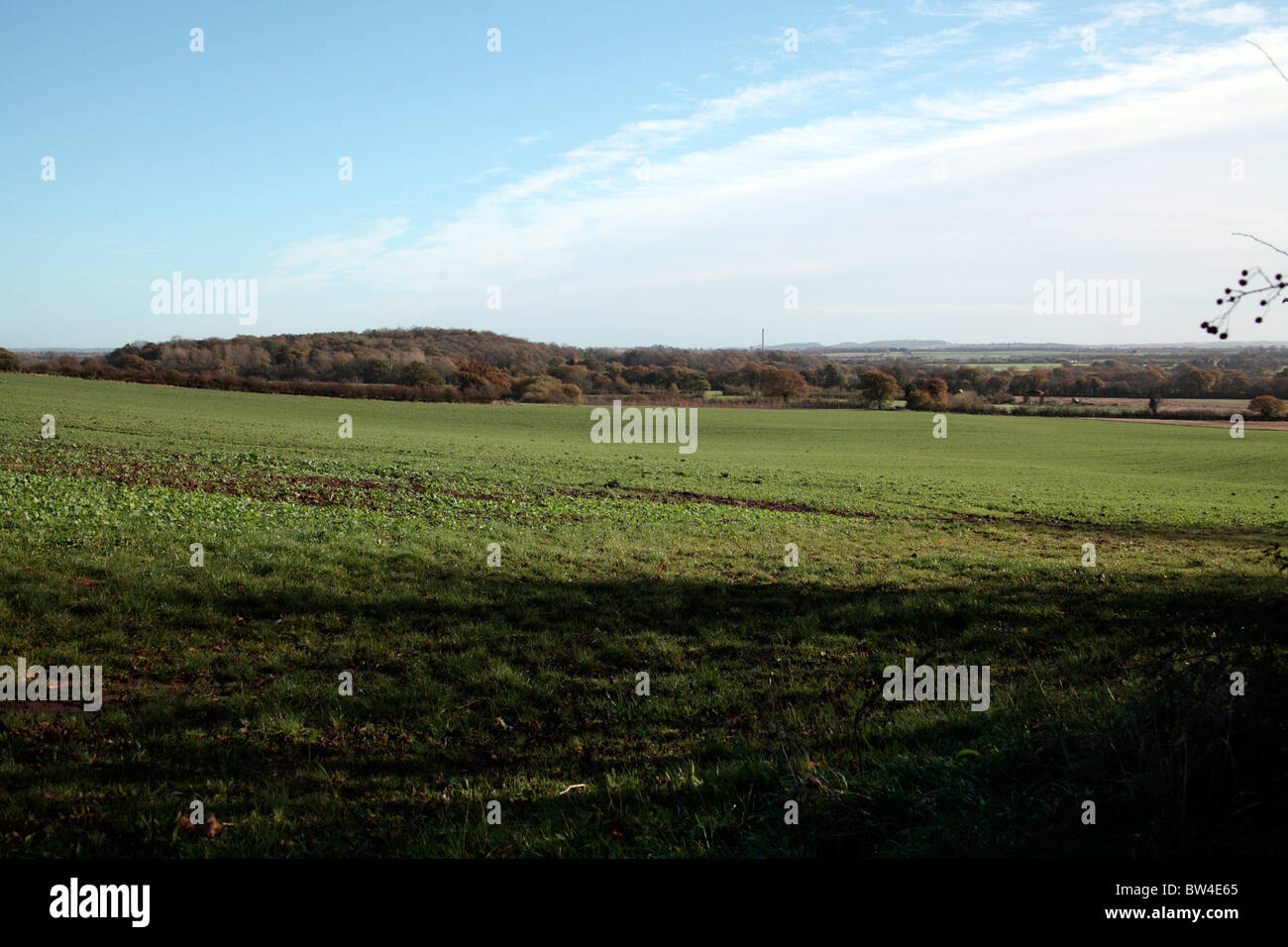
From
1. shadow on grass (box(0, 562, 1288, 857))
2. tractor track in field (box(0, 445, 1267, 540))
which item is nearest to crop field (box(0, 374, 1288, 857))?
shadow on grass (box(0, 562, 1288, 857))

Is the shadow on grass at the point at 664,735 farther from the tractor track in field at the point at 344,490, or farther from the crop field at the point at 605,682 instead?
the tractor track in field at the point at 344,490

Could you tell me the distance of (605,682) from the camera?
23.8 ft

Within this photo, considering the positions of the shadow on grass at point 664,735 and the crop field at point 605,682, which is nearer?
the shadow on grass at point 664,735

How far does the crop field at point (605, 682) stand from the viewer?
419cm

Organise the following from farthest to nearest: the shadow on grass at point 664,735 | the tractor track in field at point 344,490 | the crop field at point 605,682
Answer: the tractor track in field at point 344,490, the crop field at point 605,682, the shadow on grass at point 664,735

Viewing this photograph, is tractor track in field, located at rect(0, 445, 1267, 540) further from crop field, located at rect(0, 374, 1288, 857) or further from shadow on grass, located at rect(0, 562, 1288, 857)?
shadow on grass, located at rect(0, 562, 1288, 857)

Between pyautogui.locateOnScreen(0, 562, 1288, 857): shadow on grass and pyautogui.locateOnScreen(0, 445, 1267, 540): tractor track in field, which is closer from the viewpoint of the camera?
pyautogui.locateOnScreen(0, 562, 1288, 857): shadow on grass

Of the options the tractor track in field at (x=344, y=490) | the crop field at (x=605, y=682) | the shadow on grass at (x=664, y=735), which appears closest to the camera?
the shadow on grass at (x=664, y=735)

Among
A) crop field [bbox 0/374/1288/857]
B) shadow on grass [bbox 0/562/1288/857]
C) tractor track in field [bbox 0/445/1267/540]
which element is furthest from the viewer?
tractor track in field [bbox 0/445/1267/540]

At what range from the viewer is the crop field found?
4188mm

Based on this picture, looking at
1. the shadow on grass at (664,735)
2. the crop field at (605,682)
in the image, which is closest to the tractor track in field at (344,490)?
the crop field at (605,682)

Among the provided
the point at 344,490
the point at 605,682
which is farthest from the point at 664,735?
the point at 344,490
